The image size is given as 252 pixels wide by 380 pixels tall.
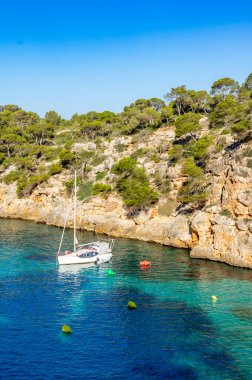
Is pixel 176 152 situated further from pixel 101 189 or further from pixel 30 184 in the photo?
pixel 30 184

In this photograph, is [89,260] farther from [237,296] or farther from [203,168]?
[203,168]

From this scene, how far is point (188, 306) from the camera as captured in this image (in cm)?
4778

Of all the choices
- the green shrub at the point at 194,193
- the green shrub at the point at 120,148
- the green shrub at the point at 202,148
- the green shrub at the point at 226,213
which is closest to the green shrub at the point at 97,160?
the green shrub at the point at 120,148

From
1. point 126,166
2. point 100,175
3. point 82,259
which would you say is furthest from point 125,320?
point 100,175

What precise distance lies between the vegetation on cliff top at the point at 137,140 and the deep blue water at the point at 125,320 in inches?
945

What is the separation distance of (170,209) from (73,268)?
3162 cm

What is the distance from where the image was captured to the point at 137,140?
11488 cm

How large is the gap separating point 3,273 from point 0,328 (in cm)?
1958

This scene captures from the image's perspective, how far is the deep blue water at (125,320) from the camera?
3397cm

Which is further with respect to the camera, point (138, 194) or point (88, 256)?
point (138, 194)

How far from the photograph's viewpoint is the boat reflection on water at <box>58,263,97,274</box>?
2424 inches

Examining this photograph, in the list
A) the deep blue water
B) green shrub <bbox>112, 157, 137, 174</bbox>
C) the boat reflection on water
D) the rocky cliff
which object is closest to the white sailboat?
the boat reflection on water

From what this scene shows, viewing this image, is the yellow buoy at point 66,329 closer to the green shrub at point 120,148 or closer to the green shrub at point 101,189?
the green shrub at point 101,189

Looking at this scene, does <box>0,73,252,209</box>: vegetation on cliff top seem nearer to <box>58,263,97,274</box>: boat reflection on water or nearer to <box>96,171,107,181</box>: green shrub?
<box>96,171,107,181</box>: green shrub
